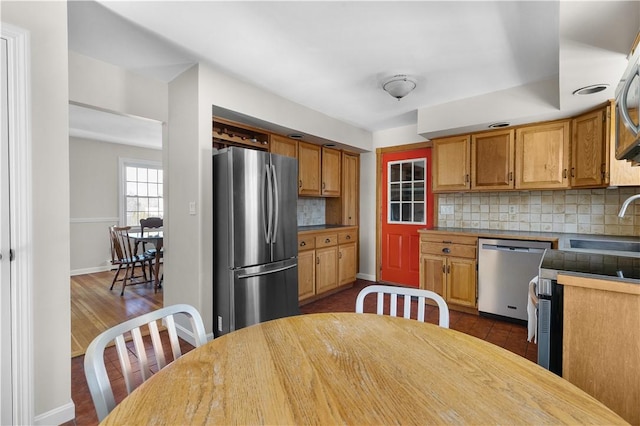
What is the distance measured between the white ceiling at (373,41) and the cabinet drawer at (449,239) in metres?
1.42

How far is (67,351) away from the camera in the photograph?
5.50ft

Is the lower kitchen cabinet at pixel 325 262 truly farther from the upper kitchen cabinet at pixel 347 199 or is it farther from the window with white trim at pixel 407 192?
the window with white trim at pixel 407 192

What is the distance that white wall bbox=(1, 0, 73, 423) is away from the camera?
1559 millimetres

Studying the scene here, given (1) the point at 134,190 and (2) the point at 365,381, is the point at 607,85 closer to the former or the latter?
(2) the point at 365,381

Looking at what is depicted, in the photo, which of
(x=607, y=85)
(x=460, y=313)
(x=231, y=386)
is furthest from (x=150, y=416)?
(x=460, y=313)

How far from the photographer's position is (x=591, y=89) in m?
2.24

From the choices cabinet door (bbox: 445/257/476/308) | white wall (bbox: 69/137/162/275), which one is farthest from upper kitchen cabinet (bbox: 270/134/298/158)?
white wall (bbox: 69/137/162/275)

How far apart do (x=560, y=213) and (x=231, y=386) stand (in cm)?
371

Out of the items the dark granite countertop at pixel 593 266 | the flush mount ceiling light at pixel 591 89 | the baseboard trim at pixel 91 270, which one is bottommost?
the baseboard trim at pixel 91 270

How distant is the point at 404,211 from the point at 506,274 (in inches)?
64.2

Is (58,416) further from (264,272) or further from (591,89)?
(591,89)

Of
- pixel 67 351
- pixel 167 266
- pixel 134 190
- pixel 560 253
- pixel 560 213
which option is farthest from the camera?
pixel 134 190

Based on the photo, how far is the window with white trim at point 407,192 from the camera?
417cm

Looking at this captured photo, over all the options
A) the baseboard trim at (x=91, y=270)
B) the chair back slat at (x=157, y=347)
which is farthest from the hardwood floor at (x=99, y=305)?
the chair back slat at (x=157, y=347)
